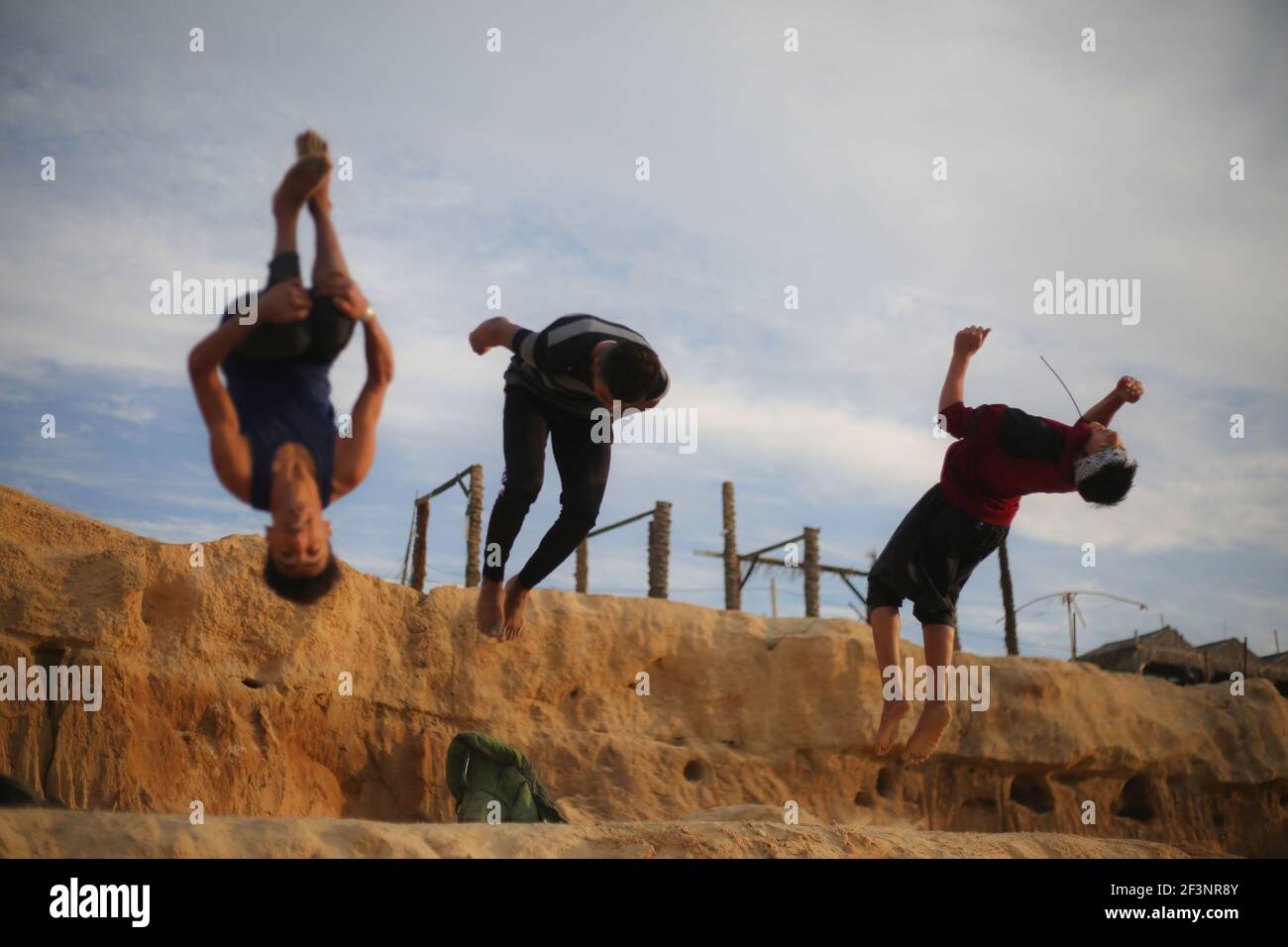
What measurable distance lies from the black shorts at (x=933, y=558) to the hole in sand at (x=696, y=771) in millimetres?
8074

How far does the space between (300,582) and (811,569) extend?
15.1 meters

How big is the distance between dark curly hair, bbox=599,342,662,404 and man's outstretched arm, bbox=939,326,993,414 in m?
1.85

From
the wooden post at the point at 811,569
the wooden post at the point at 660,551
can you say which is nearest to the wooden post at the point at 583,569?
the wooden post at the point at 660,551

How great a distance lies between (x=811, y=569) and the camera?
19625 millimetres

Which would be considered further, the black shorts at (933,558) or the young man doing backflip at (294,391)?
the black shorts at (933,558)

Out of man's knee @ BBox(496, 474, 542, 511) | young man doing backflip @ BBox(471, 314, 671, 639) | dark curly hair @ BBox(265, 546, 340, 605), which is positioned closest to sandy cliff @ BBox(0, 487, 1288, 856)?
young man doing backflip @ BBox(471, 314, 671, 639)

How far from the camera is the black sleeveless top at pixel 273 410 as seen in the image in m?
4.73

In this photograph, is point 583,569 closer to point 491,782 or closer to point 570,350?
point 491,782

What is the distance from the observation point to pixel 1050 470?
21.9ft

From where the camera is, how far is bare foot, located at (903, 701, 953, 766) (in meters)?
6.87

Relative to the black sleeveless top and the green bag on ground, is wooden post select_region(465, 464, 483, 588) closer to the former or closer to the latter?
the green bag on ground

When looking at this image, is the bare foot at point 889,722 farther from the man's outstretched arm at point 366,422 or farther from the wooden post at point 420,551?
the wooden post at point 420,551
